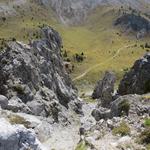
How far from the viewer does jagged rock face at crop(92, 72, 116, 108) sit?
92.8m

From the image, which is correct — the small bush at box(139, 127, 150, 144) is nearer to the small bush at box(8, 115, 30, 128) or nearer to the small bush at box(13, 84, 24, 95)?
the small bush at box(8, 115, 30, 128)

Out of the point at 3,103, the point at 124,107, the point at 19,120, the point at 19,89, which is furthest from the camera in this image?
the point at 19,89

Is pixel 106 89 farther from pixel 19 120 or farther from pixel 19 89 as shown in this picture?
pixel 19 120

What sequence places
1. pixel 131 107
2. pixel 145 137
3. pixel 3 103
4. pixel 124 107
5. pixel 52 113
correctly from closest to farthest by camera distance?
pixel 145 137 < pixel 131 107 < pixel 124 107 < pixel 3 103 < pixel 52 113

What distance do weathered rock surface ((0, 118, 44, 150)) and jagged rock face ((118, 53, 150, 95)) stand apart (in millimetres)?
46489

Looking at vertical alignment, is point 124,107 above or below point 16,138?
below

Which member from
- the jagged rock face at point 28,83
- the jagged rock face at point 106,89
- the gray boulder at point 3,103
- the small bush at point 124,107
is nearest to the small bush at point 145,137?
the small bush at point 124,107

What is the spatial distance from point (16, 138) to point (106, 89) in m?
84.0

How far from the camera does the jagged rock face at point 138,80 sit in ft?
243

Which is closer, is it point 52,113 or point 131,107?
point 131,107

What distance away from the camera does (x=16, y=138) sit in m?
25.0

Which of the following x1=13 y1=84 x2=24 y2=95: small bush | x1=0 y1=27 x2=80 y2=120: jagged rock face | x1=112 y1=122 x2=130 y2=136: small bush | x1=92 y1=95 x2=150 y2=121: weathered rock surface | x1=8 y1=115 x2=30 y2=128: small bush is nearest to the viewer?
x1=112 y1=122 x2=130 y2=136: small bush

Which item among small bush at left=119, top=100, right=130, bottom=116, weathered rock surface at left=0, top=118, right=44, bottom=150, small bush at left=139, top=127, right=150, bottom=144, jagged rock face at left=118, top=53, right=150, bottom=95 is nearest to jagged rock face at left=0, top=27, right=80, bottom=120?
jagged rock face at left=118, top=53, right=150, bottom=95

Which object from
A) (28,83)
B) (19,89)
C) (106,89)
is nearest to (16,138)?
(19,89)
